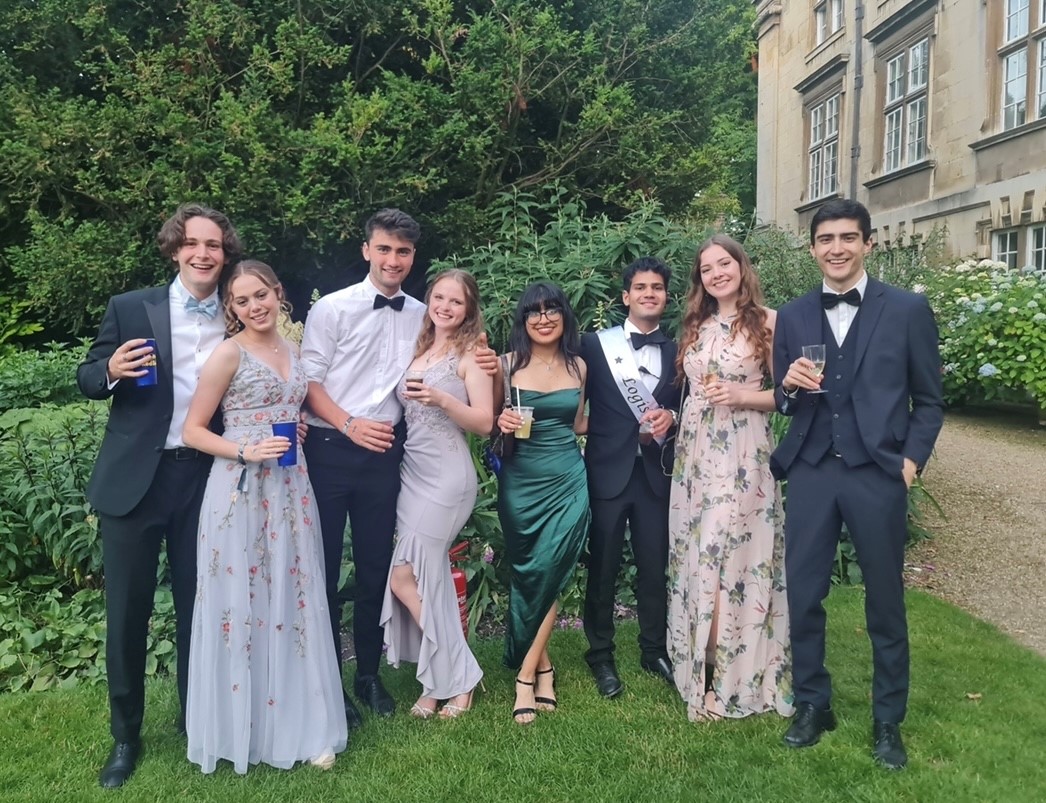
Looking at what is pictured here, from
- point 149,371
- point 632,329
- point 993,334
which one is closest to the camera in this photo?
point 149,371

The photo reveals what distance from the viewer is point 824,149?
22.1m

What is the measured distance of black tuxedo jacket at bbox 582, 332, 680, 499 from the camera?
11.9 feet

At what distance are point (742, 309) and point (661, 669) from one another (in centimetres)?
183

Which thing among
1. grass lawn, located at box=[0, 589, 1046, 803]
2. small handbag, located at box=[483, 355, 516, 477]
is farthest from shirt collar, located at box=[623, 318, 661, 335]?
grass lawn, located at box=[0, 589, 1046, 803]

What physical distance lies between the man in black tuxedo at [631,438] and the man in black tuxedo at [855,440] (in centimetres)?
60

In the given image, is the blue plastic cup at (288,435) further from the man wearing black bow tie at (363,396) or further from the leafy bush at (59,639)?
the leafy bush at (59,639)

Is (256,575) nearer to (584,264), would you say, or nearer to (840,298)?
(840,298)

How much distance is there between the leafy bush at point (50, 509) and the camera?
4711 millimetres

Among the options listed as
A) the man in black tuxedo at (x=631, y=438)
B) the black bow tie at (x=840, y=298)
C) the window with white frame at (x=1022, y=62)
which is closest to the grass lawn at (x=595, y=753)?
the man in black tuxedo at (x=631, y=438)

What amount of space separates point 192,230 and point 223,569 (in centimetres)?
131

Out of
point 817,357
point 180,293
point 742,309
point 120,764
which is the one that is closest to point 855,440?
point 817,357

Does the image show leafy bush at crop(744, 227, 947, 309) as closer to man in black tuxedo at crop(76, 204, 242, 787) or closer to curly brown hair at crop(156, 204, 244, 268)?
curly brown hair at crop(156, 204, 244, 268)

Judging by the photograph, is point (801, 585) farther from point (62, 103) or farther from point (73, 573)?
point (62, 103)

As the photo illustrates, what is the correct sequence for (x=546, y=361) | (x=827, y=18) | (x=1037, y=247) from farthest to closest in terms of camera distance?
1. (x=827, y=18)
2. (x=1037, y=247)
3. (x=546, y=361)
